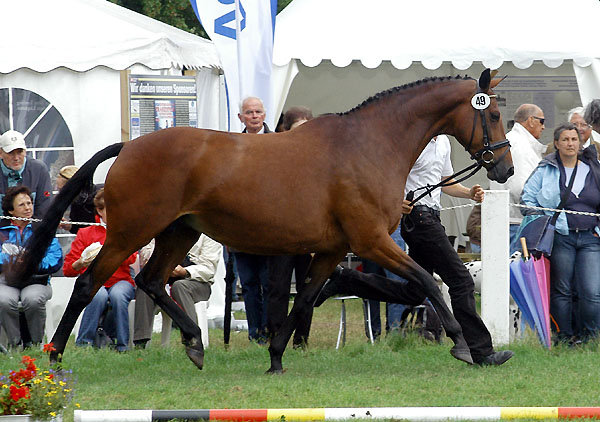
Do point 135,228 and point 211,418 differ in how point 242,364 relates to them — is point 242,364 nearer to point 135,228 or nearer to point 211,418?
point 135,228

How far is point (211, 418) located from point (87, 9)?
276 inches

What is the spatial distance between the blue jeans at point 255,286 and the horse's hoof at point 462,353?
2.20m

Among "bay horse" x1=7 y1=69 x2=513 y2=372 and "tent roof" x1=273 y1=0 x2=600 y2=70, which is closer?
"bay horse" x1=7 y1=69 x2=513 y2=372

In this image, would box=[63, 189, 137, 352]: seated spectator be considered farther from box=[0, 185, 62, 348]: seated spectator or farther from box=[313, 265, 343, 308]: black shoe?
box=[313, 265, 343, 308]: black shoe

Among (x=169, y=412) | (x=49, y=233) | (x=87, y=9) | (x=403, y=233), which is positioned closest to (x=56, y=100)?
(x=87, y=9)

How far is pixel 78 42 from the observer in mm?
10773

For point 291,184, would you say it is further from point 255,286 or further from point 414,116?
point 255,286

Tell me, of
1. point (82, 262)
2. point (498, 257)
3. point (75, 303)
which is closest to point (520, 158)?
point (498, 257)

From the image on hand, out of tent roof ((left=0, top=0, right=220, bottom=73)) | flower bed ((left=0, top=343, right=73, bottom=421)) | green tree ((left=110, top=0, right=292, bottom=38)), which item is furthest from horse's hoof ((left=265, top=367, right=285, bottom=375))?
green tree ((left=110, top=0, right=292, bottom=38))

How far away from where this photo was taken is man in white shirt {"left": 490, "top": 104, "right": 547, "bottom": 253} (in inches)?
389

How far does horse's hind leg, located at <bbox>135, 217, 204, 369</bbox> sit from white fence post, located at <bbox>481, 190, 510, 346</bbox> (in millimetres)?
2400

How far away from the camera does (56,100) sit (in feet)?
35.5

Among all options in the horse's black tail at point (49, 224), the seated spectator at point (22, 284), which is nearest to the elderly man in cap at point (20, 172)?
the seated spectator at point (22, 284)

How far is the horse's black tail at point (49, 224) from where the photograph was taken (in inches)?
288
